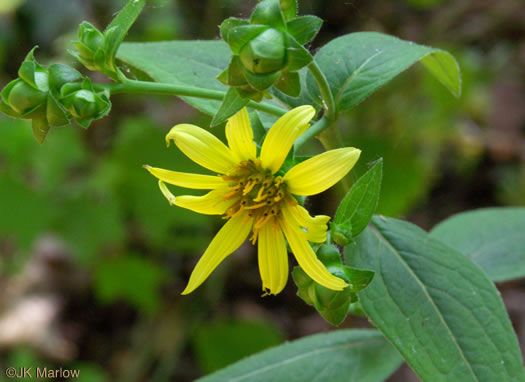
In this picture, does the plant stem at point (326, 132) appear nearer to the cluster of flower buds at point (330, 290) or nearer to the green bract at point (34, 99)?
the cluster of flower buds at point (330, 290)

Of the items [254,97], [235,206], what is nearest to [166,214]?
[235,206]

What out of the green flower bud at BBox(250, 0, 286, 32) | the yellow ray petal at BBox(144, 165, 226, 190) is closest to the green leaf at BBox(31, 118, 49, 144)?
the yellow ray petal at BBox(144, 165, 226, 190)

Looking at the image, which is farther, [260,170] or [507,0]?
[507,0]

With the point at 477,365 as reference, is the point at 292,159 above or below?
above

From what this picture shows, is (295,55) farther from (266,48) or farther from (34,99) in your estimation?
(34,99)

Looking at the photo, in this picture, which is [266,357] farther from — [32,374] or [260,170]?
[32,374]

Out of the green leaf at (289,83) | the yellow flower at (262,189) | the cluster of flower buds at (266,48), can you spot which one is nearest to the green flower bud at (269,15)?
the cluster of flower buds at (266,48)
